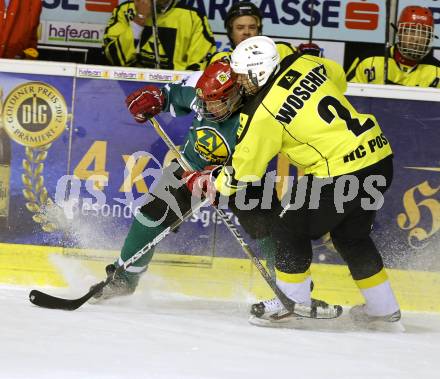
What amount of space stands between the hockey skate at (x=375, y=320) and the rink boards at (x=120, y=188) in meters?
0.48

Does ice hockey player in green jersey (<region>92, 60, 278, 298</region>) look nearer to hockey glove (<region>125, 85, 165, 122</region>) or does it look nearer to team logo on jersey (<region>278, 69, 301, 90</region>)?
hockey glove (<region>125, 85, 165, 122</region>)

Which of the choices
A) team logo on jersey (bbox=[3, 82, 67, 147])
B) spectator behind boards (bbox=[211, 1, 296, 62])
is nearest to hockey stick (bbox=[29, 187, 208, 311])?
team logo on jersey (bbox=[3, 82, 67, 147])

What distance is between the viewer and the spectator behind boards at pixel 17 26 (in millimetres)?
5715

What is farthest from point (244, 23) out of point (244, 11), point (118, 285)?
point (118, 285)

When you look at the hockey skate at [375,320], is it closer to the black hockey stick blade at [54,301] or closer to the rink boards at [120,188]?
the rink boards at [120,188]

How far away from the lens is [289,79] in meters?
4.62

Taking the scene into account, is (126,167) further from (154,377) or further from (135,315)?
(154,377)

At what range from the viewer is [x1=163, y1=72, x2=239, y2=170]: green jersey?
199 inches

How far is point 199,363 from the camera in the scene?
4012mm

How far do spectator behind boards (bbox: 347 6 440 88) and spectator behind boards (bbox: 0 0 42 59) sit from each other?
68.3 inches

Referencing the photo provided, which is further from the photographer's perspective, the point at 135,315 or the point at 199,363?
the point at 135,315

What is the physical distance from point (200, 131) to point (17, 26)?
1.31 m

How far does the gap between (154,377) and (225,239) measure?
1933 millimetres

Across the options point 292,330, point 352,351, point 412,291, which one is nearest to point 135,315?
point 292,330
